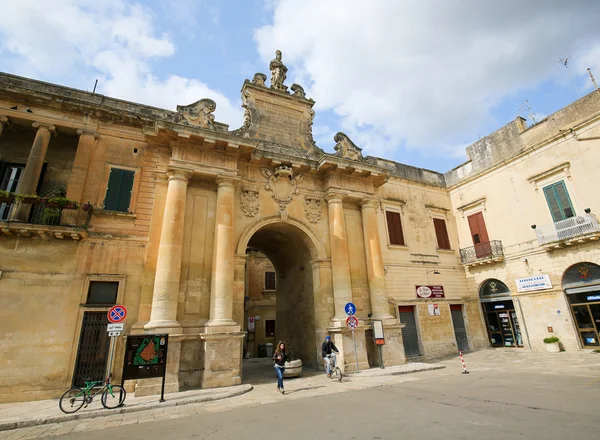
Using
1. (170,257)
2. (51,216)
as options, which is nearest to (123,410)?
(170,257)

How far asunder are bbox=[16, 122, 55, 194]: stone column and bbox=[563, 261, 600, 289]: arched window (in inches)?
877

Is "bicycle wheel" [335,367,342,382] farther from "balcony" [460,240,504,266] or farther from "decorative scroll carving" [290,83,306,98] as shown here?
"decorative scroll carving" [290,83,306,98]

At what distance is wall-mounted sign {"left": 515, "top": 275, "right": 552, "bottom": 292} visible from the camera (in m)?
15.4

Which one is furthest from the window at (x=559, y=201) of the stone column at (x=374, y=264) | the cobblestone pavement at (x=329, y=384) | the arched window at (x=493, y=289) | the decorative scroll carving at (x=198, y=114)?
the decorative scroll carving at (x=198, y=114)

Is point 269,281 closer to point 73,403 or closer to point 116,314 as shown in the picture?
point 116,314

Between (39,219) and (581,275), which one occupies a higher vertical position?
(39,219)

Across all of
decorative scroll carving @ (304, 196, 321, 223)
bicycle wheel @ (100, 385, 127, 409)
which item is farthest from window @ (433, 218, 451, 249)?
bicycle wheel @ (100, 385, 127, 409)

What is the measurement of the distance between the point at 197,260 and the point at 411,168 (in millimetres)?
14391

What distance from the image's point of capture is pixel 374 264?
14.6m

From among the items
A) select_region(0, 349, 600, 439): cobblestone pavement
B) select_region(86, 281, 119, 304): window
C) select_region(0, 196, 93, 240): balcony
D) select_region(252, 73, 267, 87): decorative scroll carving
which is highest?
select_region(252, 73, 267, 87): decorative scroll carving

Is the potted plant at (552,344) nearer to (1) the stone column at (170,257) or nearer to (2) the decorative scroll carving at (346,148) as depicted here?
(2) the decorative scroll carving at (346,148)

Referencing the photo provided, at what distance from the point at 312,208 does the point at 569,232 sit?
39.5ft

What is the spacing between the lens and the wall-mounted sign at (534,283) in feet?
50.4

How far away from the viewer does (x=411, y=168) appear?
1992cm
